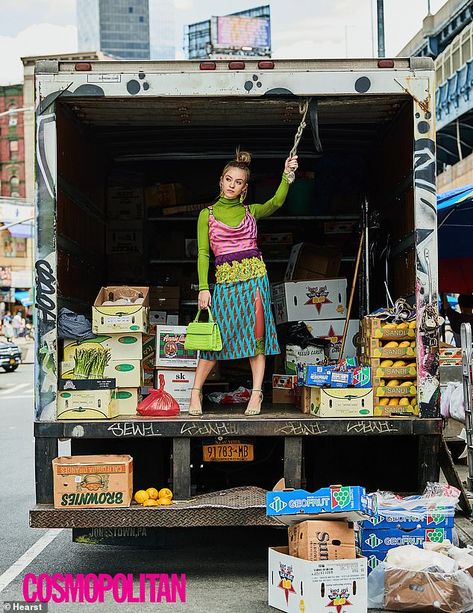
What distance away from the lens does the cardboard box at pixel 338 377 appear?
6.31 m

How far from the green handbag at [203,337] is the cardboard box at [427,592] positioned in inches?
76.6

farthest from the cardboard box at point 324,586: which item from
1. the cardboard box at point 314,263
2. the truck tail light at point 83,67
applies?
the cardboard box at point 314,263

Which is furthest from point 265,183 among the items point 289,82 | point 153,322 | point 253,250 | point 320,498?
point 320,498

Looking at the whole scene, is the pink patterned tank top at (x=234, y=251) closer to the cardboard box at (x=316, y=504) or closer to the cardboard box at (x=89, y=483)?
the cardboard box at (x=89, y=483)

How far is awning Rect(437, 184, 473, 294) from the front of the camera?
11.8 metres

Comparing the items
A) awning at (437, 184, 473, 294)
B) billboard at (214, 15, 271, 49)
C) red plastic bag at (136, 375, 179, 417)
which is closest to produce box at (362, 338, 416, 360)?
red plastic bag at (136, 375, 179, 417)

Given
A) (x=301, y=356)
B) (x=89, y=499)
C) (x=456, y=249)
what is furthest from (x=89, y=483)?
(x=456, y=249)

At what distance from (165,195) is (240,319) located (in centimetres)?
269

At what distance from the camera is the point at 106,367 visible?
6523 millimetres

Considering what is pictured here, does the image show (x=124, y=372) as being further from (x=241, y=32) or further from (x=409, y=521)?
(x=241, y=32)

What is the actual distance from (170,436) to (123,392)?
60 centimetres

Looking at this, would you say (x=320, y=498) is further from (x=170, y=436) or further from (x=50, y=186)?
(x=50, y=186)

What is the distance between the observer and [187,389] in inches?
281

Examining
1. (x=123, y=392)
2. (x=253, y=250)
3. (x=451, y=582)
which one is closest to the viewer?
(x=451, y=582)
